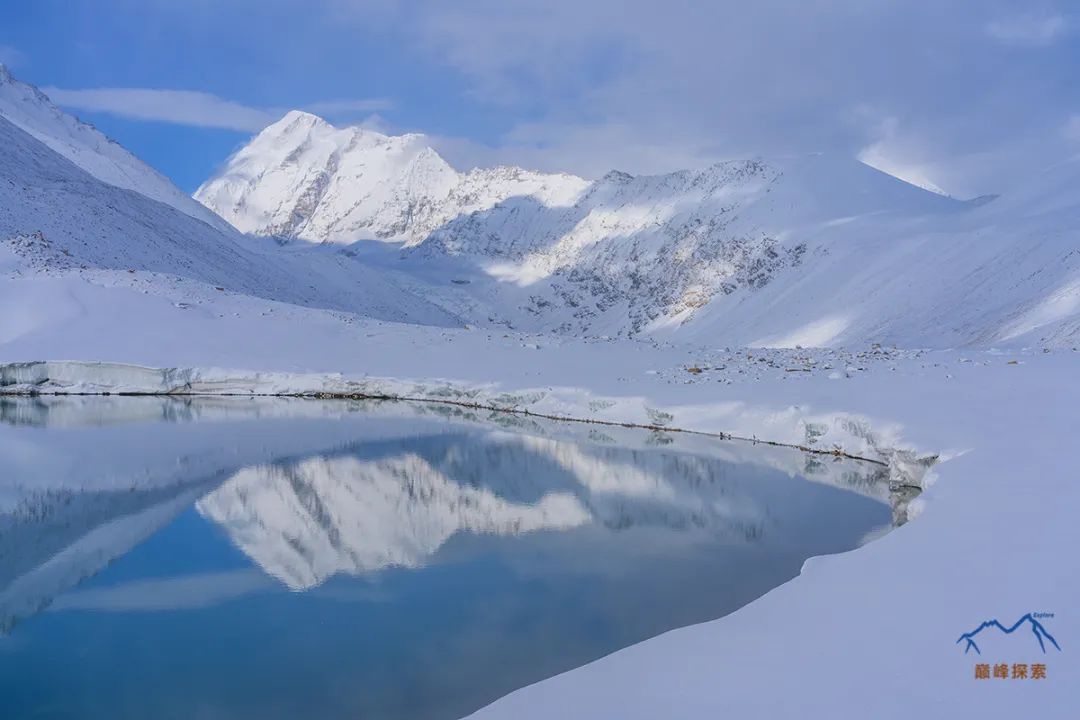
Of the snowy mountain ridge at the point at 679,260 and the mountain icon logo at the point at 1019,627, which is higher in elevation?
the snowy mountain ridge at the point at 679,260

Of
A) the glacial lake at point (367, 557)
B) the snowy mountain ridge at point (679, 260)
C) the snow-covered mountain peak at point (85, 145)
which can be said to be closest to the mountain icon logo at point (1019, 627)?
the glacial lake at point (367, 557)

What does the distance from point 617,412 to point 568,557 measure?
12876 mm

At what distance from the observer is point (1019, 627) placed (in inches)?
242

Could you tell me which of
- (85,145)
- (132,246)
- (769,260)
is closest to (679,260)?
(769,260)

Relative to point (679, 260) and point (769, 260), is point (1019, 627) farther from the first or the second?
point (679, 260)

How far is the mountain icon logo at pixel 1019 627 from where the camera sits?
591 cm

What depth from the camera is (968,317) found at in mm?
41781

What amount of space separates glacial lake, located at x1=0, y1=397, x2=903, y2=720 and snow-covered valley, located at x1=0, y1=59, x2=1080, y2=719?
431 mm

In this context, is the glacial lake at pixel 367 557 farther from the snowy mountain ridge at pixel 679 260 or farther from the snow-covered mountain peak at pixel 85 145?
the snow-covered mountain peak at pixel 85 145

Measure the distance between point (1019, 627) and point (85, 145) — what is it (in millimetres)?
122388

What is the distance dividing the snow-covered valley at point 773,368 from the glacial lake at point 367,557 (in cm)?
43

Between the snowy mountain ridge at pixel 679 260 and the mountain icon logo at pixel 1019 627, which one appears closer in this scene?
the mountain icon logo at pixel 1019 627

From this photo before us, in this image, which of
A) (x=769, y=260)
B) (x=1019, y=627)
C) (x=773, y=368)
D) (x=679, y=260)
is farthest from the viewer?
(x=679, y=260)

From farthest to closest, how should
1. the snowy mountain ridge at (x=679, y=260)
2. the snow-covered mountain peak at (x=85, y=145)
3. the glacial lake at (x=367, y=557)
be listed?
the snow-covered mountain peak at (x=85, y=145), the snowy mountain ridge at (x=679, y=260), the glacial lake at (x=367, y=557)
